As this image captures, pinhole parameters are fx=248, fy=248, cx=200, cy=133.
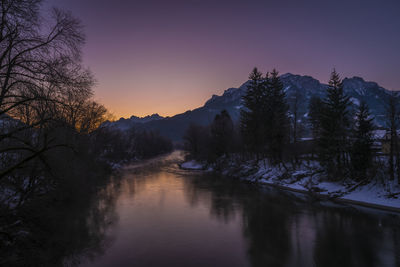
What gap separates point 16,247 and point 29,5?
39.1 ft

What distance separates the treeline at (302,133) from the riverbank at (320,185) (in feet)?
3.92

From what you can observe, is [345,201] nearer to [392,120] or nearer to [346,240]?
[392,120]

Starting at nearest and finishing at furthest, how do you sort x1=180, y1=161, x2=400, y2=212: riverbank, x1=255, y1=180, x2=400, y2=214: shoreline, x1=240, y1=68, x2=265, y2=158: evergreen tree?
x1=255, y1=180, x2=400, y2=214: shoreline → x1=180, y1=161, x2=400, y2=212: riverbank → x1=240, y1=68, x2=265, y2=158: evergreen tree

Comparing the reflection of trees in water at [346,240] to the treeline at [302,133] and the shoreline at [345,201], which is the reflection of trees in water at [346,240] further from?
the treeline at [302,133]

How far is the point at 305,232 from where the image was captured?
1862 centimetres

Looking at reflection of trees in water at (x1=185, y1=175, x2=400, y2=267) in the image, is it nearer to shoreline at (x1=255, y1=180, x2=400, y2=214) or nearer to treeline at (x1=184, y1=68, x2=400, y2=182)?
shoreline at (x1=255, y1=180, x2=400, y2=214)

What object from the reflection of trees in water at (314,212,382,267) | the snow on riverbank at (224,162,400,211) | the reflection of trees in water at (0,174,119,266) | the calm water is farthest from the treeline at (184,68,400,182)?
the reflection of trees in water at (0,174,119,266)

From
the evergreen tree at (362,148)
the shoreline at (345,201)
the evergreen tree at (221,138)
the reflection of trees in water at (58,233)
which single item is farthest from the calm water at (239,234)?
the evergreen tree at (221,138)

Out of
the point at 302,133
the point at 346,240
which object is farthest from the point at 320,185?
the point at 302,133

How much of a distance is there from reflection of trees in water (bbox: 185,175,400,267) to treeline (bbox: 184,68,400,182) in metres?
8.61

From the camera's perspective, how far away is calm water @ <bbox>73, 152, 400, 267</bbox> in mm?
13914

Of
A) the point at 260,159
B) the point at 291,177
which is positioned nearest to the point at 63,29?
the point at 291,177

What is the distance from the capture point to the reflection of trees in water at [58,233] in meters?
12.7

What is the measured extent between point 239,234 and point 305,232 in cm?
499
